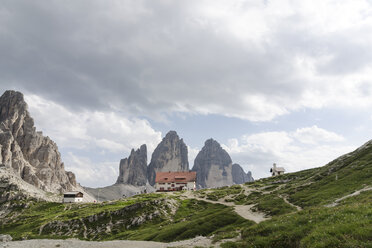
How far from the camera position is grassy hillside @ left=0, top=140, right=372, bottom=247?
1989 centimetres

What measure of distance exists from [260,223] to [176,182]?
143m

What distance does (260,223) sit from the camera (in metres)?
27.9

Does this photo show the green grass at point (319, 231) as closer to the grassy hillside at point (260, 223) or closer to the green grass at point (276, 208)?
the grassy hillside at point (260, 223)

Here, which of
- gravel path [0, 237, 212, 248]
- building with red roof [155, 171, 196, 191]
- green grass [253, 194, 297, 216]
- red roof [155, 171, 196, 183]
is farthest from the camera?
red roof [155, 171, 196, 183]

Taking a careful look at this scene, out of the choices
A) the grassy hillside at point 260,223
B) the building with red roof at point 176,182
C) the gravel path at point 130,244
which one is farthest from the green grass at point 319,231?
the building with red roof at point 176,182

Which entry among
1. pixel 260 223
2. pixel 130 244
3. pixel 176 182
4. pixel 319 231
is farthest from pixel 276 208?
pixel 176 182

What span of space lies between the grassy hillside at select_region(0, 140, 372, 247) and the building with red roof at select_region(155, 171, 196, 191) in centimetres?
5948

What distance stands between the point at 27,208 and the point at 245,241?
485 feet

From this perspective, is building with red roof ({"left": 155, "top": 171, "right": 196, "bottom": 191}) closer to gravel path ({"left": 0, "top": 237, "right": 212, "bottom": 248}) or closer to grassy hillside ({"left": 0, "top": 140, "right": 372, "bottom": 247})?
grassy hillside ({"left": 0, "top": 140, "right": 372, "bottom": 247})

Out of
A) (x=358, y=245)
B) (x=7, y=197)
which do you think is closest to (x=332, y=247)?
(x=358, y=245)

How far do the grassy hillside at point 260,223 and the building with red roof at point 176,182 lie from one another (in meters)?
59.5

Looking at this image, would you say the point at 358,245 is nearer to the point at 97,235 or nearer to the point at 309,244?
the point at 309,244

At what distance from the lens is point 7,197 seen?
14538 centimetres

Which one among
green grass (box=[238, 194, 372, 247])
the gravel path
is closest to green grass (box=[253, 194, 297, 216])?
the gravel path
